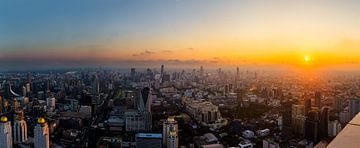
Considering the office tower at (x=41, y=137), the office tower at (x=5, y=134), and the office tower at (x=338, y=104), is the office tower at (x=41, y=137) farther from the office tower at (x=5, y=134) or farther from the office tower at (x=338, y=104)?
the office tower at (x=338, y=104)

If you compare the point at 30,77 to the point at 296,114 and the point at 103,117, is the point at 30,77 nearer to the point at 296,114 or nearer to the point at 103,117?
the point at 103,117

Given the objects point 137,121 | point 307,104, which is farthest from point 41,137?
point 307,104

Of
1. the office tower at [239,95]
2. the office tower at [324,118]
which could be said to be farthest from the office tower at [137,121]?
the office tower at [324,118]

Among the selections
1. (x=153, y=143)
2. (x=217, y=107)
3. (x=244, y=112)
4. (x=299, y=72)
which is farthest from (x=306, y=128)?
(x=153, y=143)

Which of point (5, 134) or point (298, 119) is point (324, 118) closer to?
point (298, 119)

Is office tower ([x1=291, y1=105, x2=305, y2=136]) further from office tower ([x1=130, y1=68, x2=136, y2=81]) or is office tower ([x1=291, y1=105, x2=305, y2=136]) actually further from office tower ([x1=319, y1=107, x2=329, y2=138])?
office tower ([x1=130, y1=68, x2=136, y2=81])

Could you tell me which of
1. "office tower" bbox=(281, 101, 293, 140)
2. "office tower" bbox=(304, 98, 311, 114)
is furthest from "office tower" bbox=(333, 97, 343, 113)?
"office tower" bbox=(281, 101, 293, 140)

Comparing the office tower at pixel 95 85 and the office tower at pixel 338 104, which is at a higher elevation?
the office tower at pixel 95 85
